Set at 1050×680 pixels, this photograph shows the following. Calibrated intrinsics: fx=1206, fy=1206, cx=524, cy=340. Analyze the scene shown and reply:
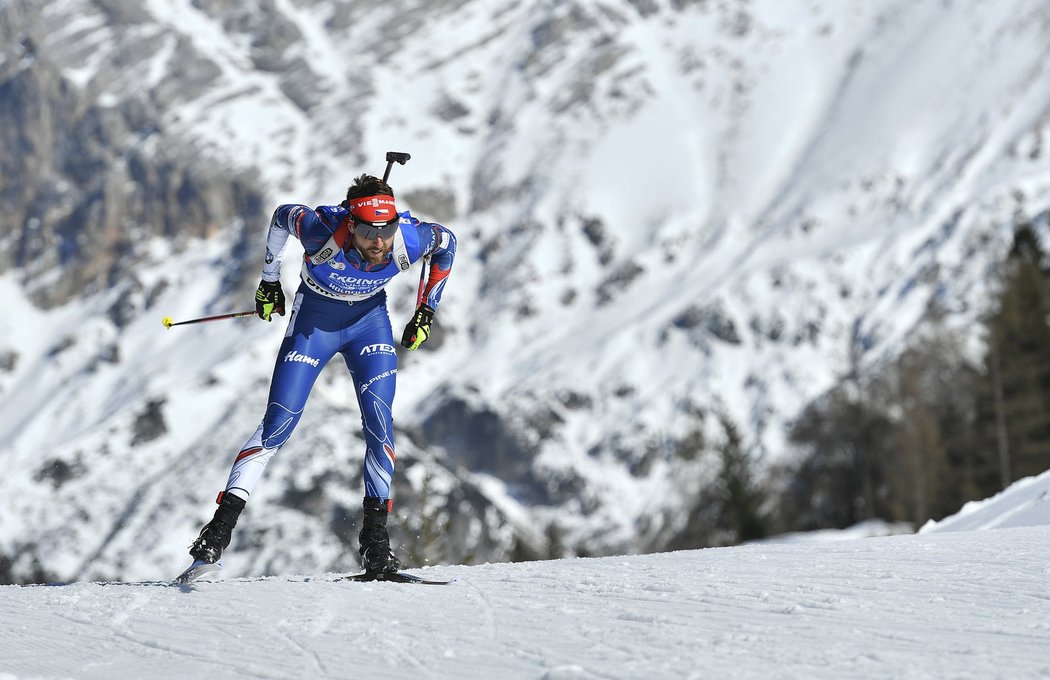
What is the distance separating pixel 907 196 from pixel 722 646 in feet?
670

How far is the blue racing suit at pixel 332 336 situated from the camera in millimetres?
8359

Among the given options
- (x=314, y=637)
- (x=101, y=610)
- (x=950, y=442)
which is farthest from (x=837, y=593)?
(x=950, y=442)

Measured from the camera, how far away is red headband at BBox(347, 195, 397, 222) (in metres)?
8.20

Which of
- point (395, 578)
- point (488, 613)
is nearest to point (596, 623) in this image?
point (488, 613)

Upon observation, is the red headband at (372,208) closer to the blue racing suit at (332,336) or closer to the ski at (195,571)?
the blue racing suit at (332,336)

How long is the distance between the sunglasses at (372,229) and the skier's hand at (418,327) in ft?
3.05

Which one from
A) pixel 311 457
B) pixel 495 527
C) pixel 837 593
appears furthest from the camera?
pixel 495 527

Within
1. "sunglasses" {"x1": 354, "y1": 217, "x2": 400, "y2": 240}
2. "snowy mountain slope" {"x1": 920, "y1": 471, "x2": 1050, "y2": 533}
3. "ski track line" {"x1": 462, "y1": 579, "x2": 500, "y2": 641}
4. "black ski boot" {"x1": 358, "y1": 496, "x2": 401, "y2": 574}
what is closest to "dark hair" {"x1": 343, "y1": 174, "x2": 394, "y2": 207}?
"sunglasses" {"x1": 354, "y1": 217, "x2": 400, "y2": 240}

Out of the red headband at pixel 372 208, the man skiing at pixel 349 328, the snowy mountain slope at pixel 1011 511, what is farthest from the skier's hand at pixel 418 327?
the snowy mountain slope at pixel 1011 511

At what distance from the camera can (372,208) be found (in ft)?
26.9

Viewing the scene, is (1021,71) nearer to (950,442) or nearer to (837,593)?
(950,442)

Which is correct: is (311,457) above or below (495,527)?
above

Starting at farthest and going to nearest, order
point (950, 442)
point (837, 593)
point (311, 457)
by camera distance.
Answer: point (311, 457)
point (950, 442)
point (837, 593)

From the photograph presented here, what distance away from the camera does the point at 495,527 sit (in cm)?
15675
